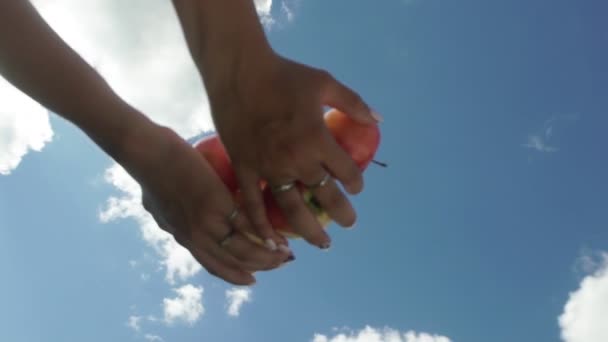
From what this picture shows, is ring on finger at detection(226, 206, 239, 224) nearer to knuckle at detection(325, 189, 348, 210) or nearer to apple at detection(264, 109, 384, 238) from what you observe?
apple at detection(264, 109, 384, 238)

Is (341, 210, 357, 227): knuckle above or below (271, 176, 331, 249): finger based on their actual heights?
above

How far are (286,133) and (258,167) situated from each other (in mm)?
199

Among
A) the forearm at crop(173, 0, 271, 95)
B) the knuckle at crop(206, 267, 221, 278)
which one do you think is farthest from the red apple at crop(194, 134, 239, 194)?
the forearm at crop(173, 0, 271, 95)

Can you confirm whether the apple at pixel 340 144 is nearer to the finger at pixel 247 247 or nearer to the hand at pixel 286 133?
the finger at pixel 247 247

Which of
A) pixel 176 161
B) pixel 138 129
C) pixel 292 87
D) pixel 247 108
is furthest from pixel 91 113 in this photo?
pixel 292 87

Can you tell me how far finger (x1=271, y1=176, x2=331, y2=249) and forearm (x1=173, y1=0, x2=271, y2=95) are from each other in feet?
1.35

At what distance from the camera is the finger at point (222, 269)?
2.67 metres

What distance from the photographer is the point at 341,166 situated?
87.6 inches

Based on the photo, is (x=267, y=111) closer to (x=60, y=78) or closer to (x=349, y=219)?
(x=349, y=219)

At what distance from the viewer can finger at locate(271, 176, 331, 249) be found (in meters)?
2.28

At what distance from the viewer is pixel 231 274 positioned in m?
2.70

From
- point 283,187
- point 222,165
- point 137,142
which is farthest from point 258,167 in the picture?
point 137,142

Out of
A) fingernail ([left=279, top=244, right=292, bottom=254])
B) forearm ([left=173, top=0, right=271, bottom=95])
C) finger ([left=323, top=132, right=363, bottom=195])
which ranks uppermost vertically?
forearm ([left=173, top=0, right=271, bottom=95])

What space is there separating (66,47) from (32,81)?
0.18 meters
